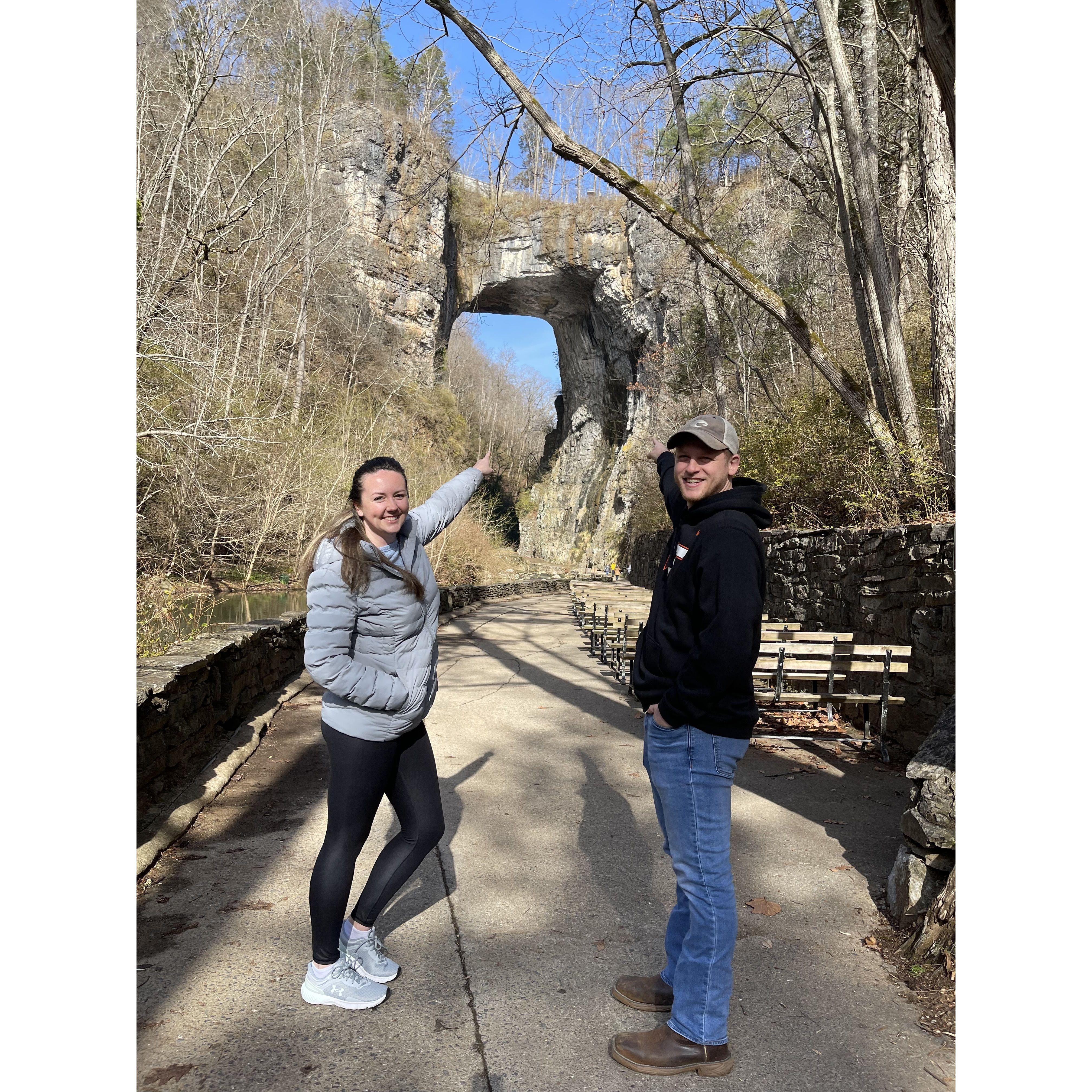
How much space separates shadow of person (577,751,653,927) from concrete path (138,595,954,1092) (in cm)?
1

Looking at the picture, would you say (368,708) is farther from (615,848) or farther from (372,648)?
(615,848)

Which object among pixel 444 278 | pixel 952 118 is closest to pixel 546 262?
pixel 444 278

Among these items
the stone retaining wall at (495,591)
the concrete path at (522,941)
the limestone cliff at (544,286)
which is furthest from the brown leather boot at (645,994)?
the limestone cliff at (544,286)

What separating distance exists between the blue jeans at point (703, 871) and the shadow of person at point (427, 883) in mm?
979

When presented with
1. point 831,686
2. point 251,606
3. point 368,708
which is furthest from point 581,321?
point 368,708

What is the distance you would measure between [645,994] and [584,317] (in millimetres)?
47965

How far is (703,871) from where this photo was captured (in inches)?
96.6

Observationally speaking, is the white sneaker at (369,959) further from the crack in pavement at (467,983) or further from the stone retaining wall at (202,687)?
the stone retaining wall at (202,687)

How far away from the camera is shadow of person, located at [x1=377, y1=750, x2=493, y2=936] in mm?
3494

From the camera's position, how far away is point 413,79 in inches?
382

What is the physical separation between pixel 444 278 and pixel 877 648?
40710 millimetres

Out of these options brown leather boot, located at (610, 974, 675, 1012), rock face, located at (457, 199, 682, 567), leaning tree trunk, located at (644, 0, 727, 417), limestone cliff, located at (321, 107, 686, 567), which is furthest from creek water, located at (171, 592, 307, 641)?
rock face, located at (457, 199, 682, 567)

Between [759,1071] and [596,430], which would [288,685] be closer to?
[759,1071]

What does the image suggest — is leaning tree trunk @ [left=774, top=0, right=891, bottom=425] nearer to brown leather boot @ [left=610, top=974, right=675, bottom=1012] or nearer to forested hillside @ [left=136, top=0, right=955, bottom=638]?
forested hillside @ [left=136, top=0, right=955, bottom=638]
